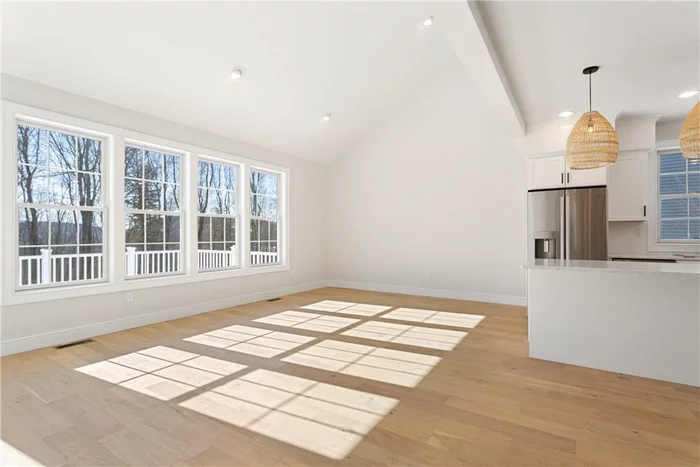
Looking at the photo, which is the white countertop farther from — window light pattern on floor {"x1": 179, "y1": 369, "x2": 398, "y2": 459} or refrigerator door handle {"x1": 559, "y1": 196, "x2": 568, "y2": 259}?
window light pattern on floor {"x1": 179, "y1": 369, "x2": 398, "y2": 459}

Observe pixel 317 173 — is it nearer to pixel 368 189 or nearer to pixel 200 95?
pixel 368 189

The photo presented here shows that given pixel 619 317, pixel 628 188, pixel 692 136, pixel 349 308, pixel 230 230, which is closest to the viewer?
pixel 692 136

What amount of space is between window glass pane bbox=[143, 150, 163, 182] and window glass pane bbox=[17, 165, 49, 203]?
1.07m

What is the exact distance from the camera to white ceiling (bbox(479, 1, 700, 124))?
2.57 m

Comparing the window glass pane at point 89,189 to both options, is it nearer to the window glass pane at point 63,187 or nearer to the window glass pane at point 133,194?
the window glass pane at point 63,187

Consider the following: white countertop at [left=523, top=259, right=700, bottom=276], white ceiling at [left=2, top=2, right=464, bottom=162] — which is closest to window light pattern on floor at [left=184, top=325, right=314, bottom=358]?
white countertop at [left=523, top=259, right=700, bottom=276]

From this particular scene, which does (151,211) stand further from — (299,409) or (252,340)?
(299,409)

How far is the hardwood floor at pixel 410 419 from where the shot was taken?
182 centimetres

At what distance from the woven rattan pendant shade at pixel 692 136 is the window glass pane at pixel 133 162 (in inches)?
223

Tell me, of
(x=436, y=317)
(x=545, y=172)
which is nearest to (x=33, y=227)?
(x=436, y=317)

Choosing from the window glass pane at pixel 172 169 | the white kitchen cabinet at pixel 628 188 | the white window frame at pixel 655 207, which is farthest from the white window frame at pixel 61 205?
the white window frame at pixel 655 207

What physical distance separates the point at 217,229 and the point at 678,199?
6843 mm

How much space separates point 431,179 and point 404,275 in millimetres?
1903

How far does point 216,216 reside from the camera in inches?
217
